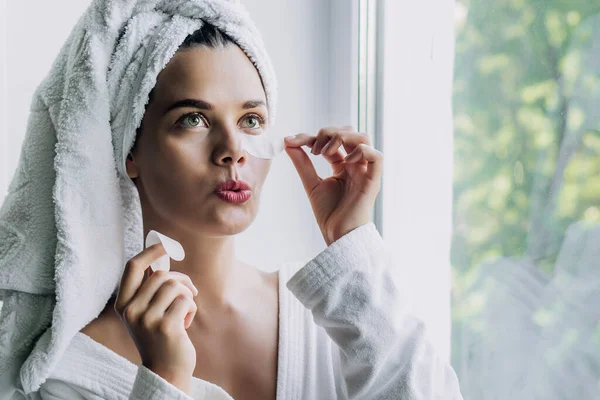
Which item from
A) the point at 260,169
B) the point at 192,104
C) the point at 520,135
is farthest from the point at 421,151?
the point at 192,104

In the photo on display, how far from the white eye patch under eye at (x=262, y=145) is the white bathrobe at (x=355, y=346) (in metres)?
0.18

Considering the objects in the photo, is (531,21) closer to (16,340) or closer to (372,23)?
(372,23)

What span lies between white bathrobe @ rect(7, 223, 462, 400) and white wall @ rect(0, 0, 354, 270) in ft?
1.63

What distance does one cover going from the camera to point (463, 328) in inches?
50.7

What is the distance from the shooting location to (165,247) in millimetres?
955

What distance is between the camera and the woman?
1.00 m

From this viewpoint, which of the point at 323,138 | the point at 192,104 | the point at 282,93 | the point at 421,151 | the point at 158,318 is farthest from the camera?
the point at 282,93

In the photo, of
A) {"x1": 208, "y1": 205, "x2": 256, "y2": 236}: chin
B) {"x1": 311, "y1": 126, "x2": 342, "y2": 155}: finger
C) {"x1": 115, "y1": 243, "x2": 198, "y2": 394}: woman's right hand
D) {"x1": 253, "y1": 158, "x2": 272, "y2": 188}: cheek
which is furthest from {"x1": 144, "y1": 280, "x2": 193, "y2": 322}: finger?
{"x1": 311, "y1": 126, "x2": 342, "y2": 155}: finger

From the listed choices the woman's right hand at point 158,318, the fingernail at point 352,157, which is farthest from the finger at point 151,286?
the fingernail at point 352,157

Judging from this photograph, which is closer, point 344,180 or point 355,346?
point 355,346

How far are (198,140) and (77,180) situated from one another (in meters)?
0.18

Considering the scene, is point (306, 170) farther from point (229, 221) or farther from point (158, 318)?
point (158, 318)

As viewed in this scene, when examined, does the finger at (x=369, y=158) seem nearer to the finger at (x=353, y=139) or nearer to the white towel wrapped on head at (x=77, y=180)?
the finger at (x=353, y=139)

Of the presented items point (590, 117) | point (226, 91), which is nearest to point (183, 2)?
point (226, 91)
